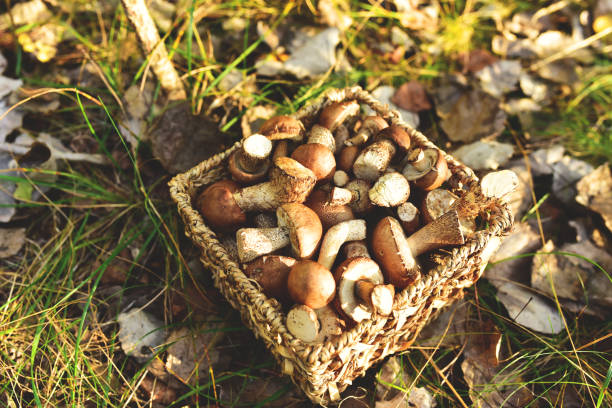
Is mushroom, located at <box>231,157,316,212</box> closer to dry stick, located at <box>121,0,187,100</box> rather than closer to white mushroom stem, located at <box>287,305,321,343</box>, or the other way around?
white mushroom stem, located at <box>287,305,321,343</box>

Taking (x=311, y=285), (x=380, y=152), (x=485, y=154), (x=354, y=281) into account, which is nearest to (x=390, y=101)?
(x=485, y=154)

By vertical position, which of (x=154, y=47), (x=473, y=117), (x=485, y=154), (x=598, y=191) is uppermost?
(x=154, y=47)

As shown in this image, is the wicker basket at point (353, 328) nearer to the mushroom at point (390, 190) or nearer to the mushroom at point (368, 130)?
the mushroom at point (368, 130)

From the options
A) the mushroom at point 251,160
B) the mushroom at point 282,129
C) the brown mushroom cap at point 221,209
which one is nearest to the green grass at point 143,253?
the brown mushroom cap at point 221,209

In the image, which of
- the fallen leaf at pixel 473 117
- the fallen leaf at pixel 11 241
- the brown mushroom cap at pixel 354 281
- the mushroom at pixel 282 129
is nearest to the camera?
the brown mushroom cap at pixel 354 281

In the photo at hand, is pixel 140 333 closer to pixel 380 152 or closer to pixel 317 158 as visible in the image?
pixel 317 158

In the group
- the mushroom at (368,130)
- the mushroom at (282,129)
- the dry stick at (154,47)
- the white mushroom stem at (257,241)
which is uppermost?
the dry stick at (154,47)
